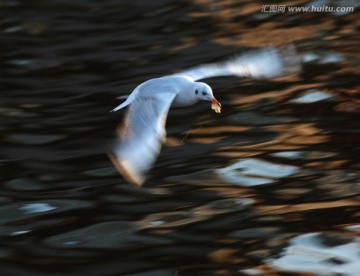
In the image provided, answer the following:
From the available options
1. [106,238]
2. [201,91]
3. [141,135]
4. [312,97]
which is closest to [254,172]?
[201,91]

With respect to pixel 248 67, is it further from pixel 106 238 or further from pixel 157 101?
pixel 106 238

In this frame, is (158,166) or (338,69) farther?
(338,69)

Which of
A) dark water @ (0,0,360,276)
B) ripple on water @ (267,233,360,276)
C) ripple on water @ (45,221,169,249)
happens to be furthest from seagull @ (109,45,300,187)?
ripple on water @ (267,233,360,276)

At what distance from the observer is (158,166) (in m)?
8.42

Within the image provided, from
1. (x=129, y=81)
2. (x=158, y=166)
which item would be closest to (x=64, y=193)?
(x=158, y=166)

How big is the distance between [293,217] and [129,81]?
13.1 ft

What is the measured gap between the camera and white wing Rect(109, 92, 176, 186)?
595cm

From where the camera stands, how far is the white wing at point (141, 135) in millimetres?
5946

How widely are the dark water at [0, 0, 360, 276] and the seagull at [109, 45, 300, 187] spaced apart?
539 millimetres

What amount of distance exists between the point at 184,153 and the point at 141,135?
2.45m

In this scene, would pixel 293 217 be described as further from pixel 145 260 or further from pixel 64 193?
pixel 64 193

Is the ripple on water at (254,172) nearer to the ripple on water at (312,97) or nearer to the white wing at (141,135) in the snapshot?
the white wing at (141,135)

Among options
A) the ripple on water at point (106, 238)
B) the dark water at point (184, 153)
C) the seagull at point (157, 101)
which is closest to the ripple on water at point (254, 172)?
the dark water at point (184, 153)

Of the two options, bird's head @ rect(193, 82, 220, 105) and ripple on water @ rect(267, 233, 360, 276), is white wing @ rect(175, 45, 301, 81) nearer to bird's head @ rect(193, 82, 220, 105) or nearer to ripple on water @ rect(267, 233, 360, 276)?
bird's head @ rect(193, 82, 220, 105)
